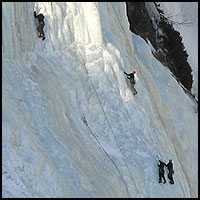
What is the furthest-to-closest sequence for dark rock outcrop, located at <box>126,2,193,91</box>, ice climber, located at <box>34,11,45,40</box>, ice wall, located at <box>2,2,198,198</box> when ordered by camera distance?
dark rock outcrop, located at <box>126,2,193,91</box>, ice climber, located at <box>34,11,45,40</box>, ice wall, located at <box>2,2,198,198</box>

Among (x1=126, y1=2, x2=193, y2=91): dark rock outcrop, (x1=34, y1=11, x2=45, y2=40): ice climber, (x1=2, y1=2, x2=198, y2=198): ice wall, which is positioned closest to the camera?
(x1=2, y1=2, x2=198, y2=198): ice wall

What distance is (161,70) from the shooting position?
778 inches

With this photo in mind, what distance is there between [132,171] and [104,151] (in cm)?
114

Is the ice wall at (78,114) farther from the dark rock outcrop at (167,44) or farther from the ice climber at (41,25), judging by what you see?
the dark rock outcrop at (167,44)

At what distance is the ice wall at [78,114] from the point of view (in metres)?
9.11

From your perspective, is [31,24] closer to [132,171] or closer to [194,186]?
[132,171]

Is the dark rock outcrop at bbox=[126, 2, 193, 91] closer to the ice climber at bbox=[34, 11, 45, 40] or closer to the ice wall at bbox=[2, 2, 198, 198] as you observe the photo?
the ice wall at bbox=[2, 2, 198, 198]

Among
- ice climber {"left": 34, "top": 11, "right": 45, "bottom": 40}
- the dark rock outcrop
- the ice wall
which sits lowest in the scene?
the ice wall

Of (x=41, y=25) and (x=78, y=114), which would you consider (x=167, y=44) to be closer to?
(x=41, y=25)

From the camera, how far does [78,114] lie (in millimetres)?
11945

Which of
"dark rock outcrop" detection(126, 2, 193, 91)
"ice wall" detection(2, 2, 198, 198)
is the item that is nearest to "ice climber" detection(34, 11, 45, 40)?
"ice wall" detection(2, 2, 198, 198)

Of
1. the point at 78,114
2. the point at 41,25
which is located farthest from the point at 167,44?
the point at 78,114

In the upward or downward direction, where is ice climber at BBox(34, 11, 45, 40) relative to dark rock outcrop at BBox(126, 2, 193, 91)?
downward

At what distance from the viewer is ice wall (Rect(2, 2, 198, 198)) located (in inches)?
359
